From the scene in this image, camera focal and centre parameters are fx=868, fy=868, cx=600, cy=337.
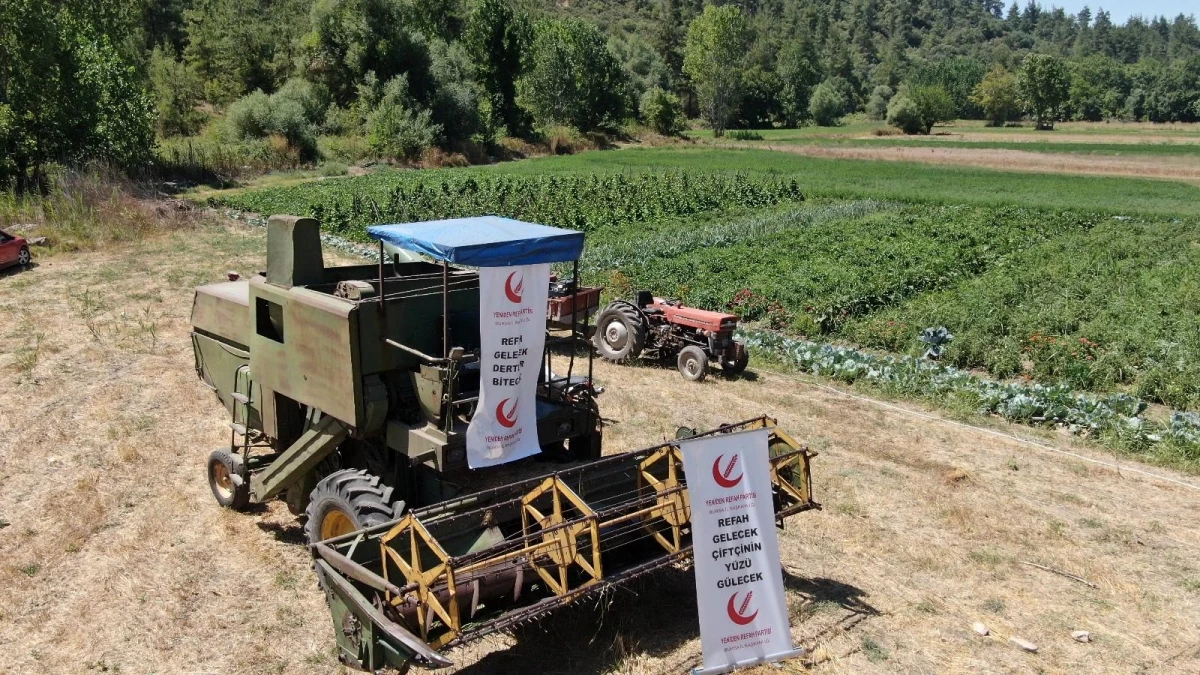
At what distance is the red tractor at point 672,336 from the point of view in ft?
47.1

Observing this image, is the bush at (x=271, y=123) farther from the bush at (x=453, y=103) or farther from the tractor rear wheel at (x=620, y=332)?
the tractor rear wheel at (x=620, y=332)

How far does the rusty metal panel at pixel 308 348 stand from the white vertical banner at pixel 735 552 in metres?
2.87

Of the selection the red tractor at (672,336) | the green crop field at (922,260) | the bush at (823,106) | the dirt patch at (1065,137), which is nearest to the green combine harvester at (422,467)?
the red tractor at (672,336)

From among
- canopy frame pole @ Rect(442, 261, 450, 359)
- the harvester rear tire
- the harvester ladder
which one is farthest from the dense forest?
canopy frame pole @ Rect(442, 261, 450, 359)

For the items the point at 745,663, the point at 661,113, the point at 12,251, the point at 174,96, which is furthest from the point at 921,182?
the point at 174,96

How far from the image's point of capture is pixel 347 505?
22.2 ft

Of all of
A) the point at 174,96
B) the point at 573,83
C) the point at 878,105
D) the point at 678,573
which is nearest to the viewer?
the point at 678,573

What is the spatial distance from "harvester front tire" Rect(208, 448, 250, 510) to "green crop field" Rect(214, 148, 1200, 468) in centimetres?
959

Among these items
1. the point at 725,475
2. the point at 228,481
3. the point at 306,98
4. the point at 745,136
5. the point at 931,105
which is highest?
the point at 931,105

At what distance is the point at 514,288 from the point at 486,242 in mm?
387

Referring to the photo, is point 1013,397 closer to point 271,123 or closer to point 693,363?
→ point 693,363

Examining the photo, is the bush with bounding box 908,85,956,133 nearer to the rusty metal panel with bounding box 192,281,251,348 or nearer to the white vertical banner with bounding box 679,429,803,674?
the rusty metal panel with bounding box 192,281,251,348


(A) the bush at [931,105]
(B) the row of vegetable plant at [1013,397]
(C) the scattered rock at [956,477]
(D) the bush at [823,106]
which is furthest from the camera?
(D) the bush at [823,106]

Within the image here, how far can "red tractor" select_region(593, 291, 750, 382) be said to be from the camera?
14.4m
